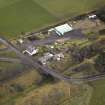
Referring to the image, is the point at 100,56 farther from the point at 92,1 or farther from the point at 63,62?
the point at 92,1

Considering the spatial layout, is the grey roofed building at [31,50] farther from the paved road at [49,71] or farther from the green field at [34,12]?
the green field at [34,12]

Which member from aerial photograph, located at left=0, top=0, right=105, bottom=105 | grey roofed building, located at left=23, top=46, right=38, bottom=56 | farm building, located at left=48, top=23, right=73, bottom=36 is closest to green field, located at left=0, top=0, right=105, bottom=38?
aerial photograph, located at left=0, top=0, right=105, bottom=105

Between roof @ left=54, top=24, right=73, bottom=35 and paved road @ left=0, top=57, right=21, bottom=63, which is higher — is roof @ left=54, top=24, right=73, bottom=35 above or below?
above

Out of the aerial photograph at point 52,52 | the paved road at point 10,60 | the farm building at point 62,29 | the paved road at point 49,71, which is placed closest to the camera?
the aerial photograph at point 52,52

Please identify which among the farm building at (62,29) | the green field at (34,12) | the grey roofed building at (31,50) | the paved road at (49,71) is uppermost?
the green field at (34,12)

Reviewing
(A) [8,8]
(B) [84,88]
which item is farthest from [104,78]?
(A) [8,8]

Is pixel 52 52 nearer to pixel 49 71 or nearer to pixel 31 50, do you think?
pixel 31 50

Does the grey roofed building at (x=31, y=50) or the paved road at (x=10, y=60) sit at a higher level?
the grey roofed building at (x=31, y=50)

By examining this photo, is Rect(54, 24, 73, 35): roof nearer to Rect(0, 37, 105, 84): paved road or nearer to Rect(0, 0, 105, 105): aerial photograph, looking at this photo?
Rect(0, 0, 105, 105): aerial photograph

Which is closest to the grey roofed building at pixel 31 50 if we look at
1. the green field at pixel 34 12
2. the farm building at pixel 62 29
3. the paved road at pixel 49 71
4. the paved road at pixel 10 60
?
the paved road at pixel 49 71
